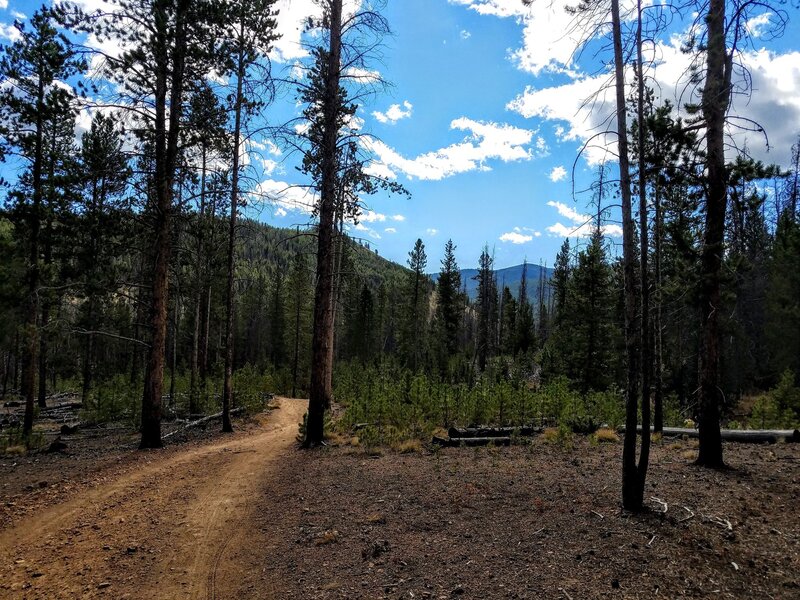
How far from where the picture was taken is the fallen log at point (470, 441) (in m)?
11.0

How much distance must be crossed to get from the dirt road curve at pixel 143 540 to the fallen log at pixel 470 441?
4.47 metres

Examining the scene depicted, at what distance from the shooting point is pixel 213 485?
7562 mm

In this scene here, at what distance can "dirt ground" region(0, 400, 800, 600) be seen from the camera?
4.11 metres

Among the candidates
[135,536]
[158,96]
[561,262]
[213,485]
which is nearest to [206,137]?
[158,96]

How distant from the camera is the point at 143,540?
209 inches

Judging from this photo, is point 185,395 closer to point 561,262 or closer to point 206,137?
point 206,137

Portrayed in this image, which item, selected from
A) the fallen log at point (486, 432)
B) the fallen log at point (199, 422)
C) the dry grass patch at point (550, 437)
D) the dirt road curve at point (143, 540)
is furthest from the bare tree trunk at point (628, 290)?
the fallen log at point (199, 422)

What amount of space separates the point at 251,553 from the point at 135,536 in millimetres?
1678

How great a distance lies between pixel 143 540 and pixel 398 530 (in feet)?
10.2

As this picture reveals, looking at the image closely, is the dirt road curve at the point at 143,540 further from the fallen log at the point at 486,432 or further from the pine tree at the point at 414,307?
the pine tree at the point at 414,307

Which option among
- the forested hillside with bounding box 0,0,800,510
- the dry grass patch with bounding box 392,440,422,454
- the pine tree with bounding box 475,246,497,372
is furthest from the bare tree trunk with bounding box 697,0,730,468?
the pine tree with bounding box 475,246,497,372

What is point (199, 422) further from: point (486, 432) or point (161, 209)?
point (486, 432)

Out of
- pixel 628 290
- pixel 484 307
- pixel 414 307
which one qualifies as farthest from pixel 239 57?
pixel 484 307

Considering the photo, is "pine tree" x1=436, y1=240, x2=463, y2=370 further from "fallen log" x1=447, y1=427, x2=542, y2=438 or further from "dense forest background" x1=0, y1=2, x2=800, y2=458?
"fallen log" x1=447, y1=427, x2=542, y2=438
